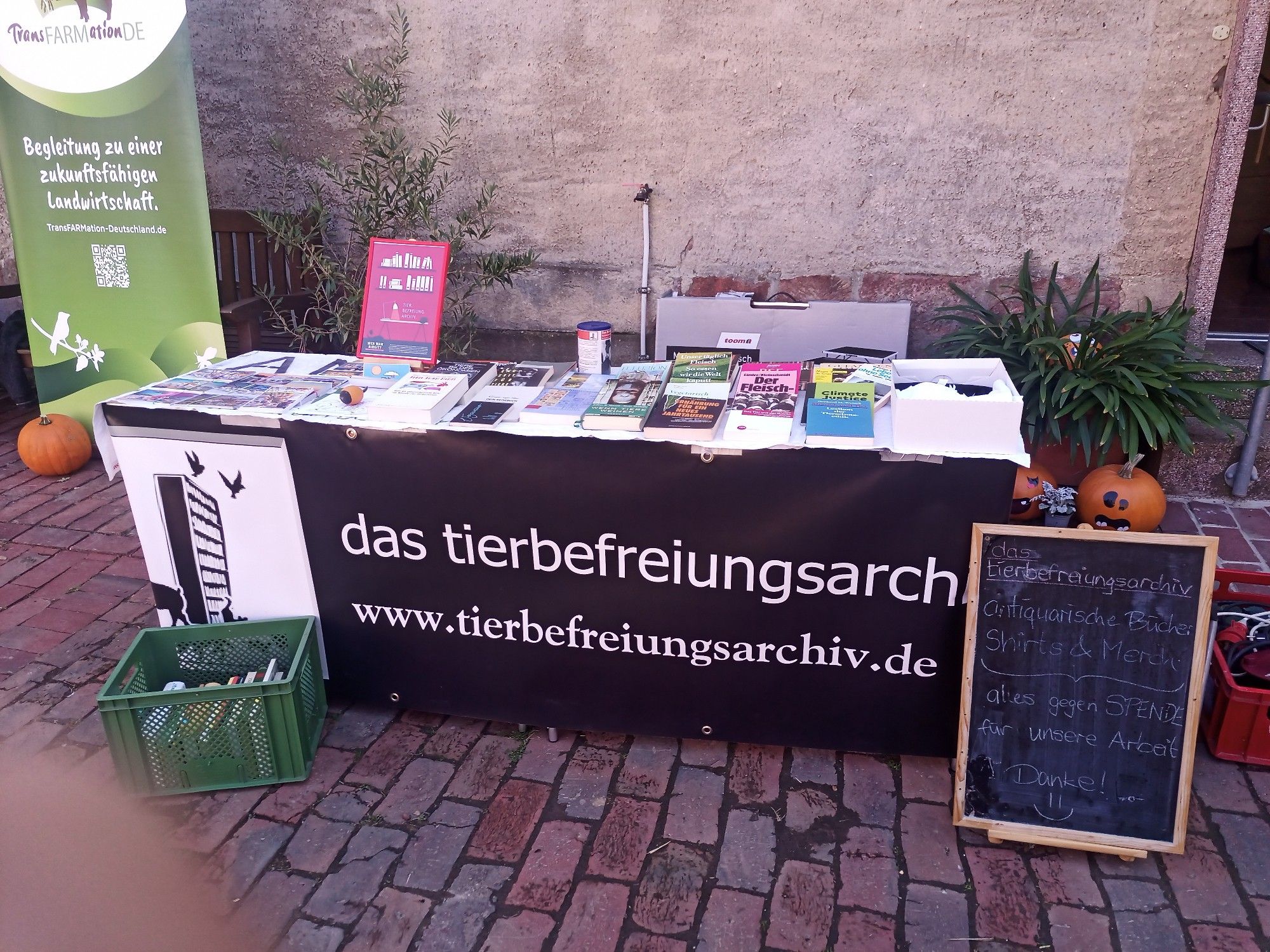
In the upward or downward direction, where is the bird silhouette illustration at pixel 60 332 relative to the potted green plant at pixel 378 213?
downward

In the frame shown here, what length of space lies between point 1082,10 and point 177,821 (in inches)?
182

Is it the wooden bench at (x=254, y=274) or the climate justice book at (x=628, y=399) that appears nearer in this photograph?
the climate justice book at (x=628, y=399)

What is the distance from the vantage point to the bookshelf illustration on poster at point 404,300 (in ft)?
10.1

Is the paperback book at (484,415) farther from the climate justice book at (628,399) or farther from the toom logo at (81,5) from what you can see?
the toom logo at (81,5)

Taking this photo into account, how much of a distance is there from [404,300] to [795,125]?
2236 millimetres

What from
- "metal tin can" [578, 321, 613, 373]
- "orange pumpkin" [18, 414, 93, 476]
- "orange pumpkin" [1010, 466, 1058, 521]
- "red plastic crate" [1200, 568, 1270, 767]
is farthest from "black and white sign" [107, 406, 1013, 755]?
"orange pumpkin" [18, 414, 93, 476]

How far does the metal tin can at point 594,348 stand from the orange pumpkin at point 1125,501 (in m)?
2.17

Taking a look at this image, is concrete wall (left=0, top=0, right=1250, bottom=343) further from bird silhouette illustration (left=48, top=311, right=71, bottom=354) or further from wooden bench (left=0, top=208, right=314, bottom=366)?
bird silhouette illustration (left=48, top=311, right=71, bottom=354)

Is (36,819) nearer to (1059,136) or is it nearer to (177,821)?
(177,821)

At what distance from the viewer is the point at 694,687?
2.74 meters

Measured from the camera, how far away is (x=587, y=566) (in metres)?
2.64

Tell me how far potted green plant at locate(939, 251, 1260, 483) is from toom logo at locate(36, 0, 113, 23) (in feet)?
14.4

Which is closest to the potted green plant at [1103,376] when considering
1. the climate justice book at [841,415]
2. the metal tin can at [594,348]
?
the climate justice book at [841,415]

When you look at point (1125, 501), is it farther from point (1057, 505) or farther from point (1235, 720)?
point (1235, 720)
